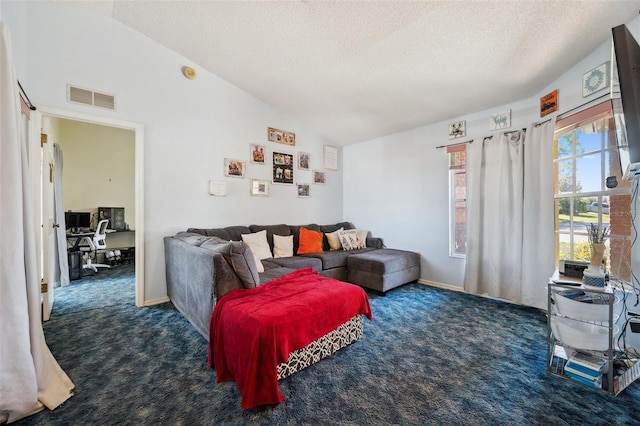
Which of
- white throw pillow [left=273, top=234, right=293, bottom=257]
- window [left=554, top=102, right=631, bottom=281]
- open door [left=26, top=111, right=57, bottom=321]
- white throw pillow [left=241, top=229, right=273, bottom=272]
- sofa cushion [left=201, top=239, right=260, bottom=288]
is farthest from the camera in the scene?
white throw pillow [left=273, top=234, right=293, bottom=257]

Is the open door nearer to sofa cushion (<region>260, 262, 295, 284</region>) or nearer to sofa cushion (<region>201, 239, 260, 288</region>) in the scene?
sofa cushion (<region>201, 239, 260, 288</region>)

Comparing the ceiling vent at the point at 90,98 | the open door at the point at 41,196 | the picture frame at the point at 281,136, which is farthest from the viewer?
the picture frame at the point at 281,136

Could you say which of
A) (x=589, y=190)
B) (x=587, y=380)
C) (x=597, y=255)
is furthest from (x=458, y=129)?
(x=587, y=380)

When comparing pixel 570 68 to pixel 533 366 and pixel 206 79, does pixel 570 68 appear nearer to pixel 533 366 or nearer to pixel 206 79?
pixel 533 366

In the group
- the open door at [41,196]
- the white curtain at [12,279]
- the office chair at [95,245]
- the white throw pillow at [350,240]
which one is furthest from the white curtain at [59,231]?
the white throw pillow at [350,240]

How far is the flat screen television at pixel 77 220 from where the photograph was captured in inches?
186

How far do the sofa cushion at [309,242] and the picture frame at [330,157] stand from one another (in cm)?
144

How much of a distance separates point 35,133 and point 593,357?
4.94 m

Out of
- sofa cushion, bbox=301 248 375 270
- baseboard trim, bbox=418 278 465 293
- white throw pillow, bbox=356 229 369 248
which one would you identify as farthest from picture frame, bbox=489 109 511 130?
sofa cushion, bbox=301 248 375 270

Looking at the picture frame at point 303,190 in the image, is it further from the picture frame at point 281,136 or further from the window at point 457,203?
the window at point 457,203

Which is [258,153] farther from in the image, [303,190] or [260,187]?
[303,190]

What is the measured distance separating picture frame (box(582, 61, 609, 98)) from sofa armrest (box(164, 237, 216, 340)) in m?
3.43

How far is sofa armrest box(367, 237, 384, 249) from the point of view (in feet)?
14.4

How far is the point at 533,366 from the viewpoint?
187 cm
